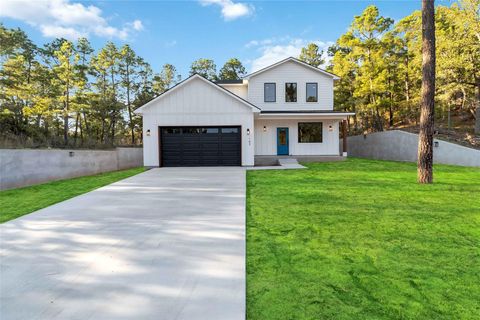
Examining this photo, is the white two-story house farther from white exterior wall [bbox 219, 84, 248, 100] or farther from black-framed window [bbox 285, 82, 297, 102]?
white exterior wall [bbox 219, 84, 248, 100]

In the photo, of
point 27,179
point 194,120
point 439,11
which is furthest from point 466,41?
point 27,179

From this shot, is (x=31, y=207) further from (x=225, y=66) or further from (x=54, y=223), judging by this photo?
(x=225, y=66)

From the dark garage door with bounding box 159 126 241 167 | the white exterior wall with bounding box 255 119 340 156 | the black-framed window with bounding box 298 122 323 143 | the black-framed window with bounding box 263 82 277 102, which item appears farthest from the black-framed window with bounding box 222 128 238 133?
the black-framed window with bounding box 298 122 323 143

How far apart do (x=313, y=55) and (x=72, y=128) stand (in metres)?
28.2

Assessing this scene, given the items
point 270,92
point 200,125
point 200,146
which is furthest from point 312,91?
point 200,146

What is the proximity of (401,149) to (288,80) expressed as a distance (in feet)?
27.3

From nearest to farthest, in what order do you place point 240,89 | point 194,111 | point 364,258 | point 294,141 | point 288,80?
point 364,258 < point 194,111 < point 294,141 < point 288,80 < point 240,89

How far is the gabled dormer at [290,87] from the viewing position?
55.1 feet

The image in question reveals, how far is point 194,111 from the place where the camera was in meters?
13.6

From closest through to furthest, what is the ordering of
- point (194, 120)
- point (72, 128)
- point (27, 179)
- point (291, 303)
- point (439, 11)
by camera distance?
point (291, 303), point (27, 179), point (194, 120), point (439, 11), point (72, 128)

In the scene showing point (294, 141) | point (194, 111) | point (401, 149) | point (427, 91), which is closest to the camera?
point (427, 91)

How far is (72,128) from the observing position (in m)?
29.5

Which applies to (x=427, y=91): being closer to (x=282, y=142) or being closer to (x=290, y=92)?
(x=282, y=142)

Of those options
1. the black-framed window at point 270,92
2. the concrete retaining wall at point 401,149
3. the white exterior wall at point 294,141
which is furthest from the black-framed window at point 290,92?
the concrete retaining wall at point 401,149
